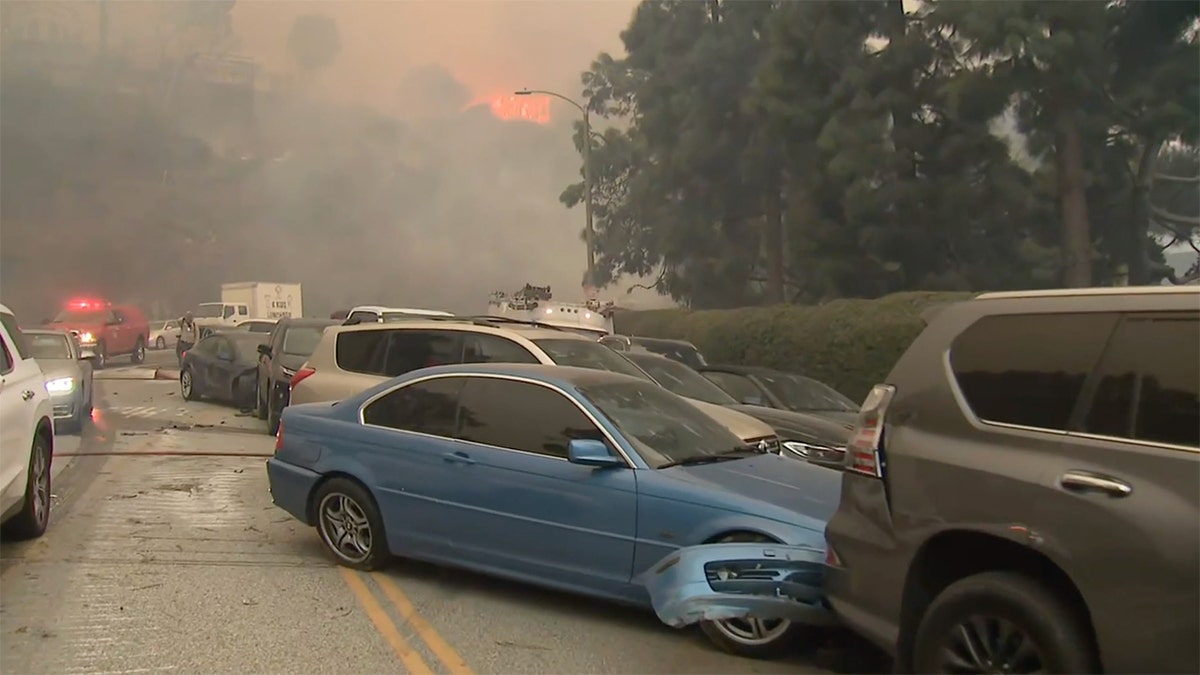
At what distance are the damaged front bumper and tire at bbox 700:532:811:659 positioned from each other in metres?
0.16

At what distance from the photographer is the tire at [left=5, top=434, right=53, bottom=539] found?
654 cm

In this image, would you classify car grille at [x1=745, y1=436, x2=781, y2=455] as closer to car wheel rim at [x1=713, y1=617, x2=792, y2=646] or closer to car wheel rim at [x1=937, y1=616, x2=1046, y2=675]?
car wheel rim at [x1=713, y1=617, x2=792, y2=646]

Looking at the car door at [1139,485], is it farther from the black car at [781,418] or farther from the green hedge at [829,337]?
the green hedge at [829,337]

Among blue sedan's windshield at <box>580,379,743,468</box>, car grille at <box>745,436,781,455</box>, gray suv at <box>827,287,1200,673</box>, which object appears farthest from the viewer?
car grille at <box>745,436,781,455</box>

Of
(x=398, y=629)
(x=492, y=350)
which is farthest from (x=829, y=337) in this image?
(x=398, y=629)

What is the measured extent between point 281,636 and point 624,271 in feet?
111

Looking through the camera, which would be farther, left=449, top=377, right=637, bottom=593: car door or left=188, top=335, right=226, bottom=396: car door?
left=188, top=335, right=226, bottom=396: car door

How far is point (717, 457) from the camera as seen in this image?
554cm

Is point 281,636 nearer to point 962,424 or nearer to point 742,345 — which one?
point 962,424

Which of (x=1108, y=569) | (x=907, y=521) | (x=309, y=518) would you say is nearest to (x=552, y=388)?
(x=309, y=518)

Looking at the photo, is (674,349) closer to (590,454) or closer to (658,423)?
(658,423)

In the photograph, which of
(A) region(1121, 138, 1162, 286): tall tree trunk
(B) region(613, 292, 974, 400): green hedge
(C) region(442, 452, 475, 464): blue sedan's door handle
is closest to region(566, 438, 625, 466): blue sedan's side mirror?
(C) region(442, 452, 475, 464): blue sedan's door handle

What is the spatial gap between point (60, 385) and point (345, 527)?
27.1 feet

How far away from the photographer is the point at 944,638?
3406mm
